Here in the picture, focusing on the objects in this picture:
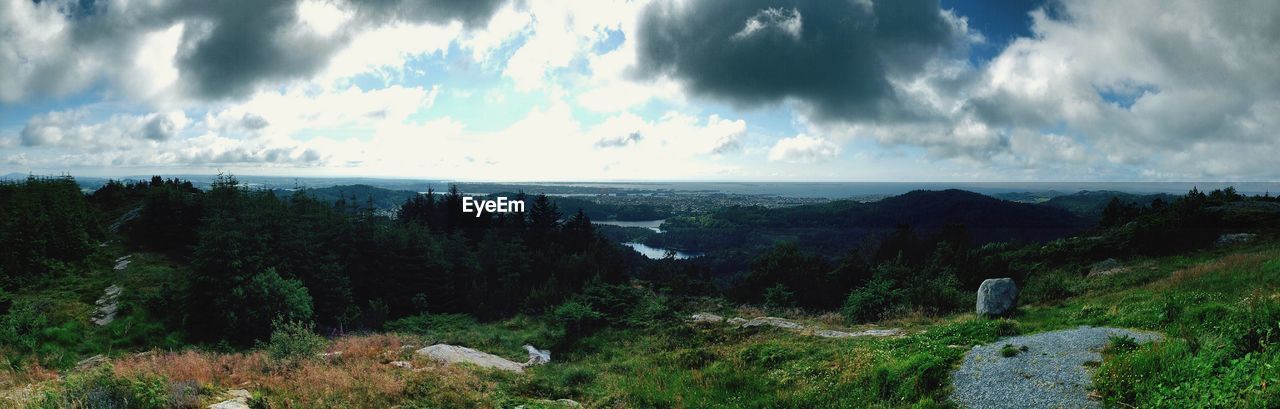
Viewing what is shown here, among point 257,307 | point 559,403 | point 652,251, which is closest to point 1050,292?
point 559,403

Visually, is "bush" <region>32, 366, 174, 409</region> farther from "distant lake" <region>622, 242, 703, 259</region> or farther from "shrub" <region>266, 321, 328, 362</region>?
"distant lake" <region>622, 242, 703, 259</region>

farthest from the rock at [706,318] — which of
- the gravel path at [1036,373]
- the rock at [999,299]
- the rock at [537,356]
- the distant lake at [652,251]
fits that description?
the distant lake at [652,251]

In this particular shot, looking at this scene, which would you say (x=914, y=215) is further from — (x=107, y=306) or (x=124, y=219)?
(x=124, y=219)

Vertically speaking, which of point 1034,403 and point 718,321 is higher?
A: point 1034,403

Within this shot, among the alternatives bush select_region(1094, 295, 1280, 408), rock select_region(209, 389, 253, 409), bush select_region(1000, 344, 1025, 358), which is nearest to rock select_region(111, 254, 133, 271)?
rock select_region(209, 389, 253, 409)

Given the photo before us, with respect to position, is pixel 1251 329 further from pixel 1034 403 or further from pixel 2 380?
pixel 2 380

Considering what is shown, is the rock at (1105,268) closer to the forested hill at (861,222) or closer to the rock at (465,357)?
the rock at (465,357)

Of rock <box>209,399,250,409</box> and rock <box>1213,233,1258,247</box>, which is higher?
rock <box>1213,233,1258,247</box>

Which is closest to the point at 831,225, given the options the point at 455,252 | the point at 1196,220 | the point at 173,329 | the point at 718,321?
the point at 1196,220
